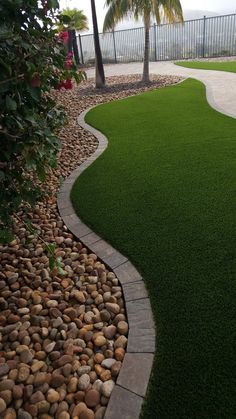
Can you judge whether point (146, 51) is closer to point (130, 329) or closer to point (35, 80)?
point (35, 80)

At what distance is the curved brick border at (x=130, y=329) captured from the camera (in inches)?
80.4

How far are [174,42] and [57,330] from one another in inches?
969

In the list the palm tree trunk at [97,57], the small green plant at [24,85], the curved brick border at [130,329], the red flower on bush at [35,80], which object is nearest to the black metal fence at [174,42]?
the palm tree trunk at [97,57]

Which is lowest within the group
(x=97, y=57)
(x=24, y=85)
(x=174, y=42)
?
(x=174, y=42)

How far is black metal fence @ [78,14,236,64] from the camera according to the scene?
2150 cm

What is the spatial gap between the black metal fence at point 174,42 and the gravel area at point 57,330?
20302mm

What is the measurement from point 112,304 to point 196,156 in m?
3.41

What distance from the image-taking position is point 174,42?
922 inches

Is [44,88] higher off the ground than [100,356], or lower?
higher

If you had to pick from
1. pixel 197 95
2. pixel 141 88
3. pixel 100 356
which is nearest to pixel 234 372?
pixel 100 356

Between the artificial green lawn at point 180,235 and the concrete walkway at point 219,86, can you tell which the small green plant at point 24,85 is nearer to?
the artificial green lawn at point 180,235

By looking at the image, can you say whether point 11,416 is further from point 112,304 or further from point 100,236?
point 100,236

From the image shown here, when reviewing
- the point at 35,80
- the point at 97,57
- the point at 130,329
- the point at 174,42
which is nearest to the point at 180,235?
the point at 130,329

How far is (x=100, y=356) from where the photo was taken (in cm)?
238
